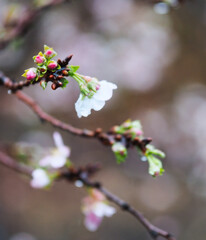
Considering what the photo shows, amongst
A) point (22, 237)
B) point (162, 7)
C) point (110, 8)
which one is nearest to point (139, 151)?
point (162, 7)

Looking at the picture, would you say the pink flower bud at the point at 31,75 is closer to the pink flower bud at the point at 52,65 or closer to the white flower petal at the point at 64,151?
the pink flower bud at the point at 52,65

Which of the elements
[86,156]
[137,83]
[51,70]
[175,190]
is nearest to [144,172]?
[175,190]

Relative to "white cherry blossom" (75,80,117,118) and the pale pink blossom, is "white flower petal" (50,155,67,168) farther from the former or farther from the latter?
"white cherry blossom" (75,80,117,118)

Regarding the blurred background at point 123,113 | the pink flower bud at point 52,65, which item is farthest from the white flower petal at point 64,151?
the blurred background at point 123,113

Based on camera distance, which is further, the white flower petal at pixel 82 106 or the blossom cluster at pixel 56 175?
the blossom cluster at pixel 56 175

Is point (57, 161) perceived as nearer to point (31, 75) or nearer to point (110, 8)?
point (31, 75)

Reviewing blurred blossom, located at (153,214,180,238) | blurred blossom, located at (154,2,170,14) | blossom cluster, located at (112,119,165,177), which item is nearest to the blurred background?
blurred blossom, located at (153,214,180,238)
